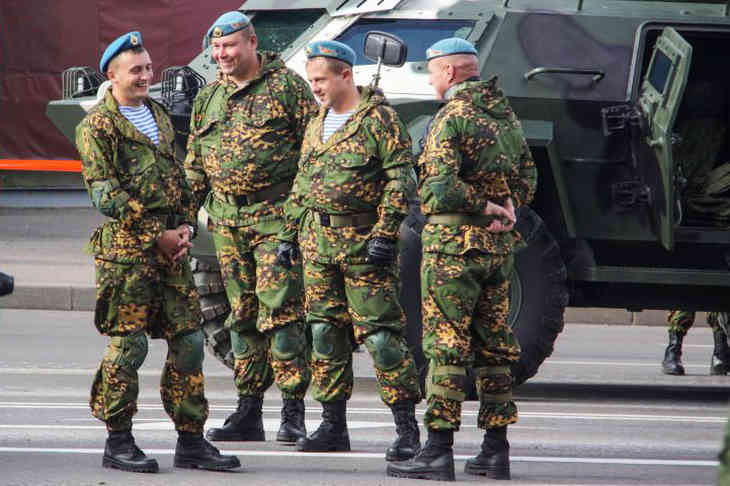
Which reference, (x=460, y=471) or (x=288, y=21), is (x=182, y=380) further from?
(x=288, y=21)

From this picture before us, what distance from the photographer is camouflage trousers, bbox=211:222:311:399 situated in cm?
827

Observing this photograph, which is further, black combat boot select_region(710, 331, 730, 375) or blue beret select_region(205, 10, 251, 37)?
black combat boot select_region(710, 331, 730, 375)

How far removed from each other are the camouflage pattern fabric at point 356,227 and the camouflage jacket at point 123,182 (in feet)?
2.46

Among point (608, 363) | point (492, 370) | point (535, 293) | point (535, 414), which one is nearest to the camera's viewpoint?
point (492, 370)

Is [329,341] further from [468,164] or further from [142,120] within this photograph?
[142,120]

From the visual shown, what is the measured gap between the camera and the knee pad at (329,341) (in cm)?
802

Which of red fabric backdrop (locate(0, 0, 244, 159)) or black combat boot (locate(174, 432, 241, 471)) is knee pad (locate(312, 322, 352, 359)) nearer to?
black combat boot (locate(174, 432, 241, 471))

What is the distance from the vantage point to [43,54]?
22.0 metres

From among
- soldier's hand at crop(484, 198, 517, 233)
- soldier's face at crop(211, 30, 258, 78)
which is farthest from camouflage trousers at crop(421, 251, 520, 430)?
soldier's face at crop(211, 30, 258, 78)

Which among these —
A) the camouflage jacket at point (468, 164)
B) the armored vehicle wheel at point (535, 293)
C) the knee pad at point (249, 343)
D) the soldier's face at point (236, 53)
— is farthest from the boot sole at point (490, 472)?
the armored vehicle wheel at point (535, 293)

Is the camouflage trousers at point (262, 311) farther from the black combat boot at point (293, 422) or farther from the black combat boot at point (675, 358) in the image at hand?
the black combat boot at point (675, 358)

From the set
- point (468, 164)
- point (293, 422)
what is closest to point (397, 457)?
point (293, 422)

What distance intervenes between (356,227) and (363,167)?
0.85ft

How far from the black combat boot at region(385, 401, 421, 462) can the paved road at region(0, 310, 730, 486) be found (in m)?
0.10
